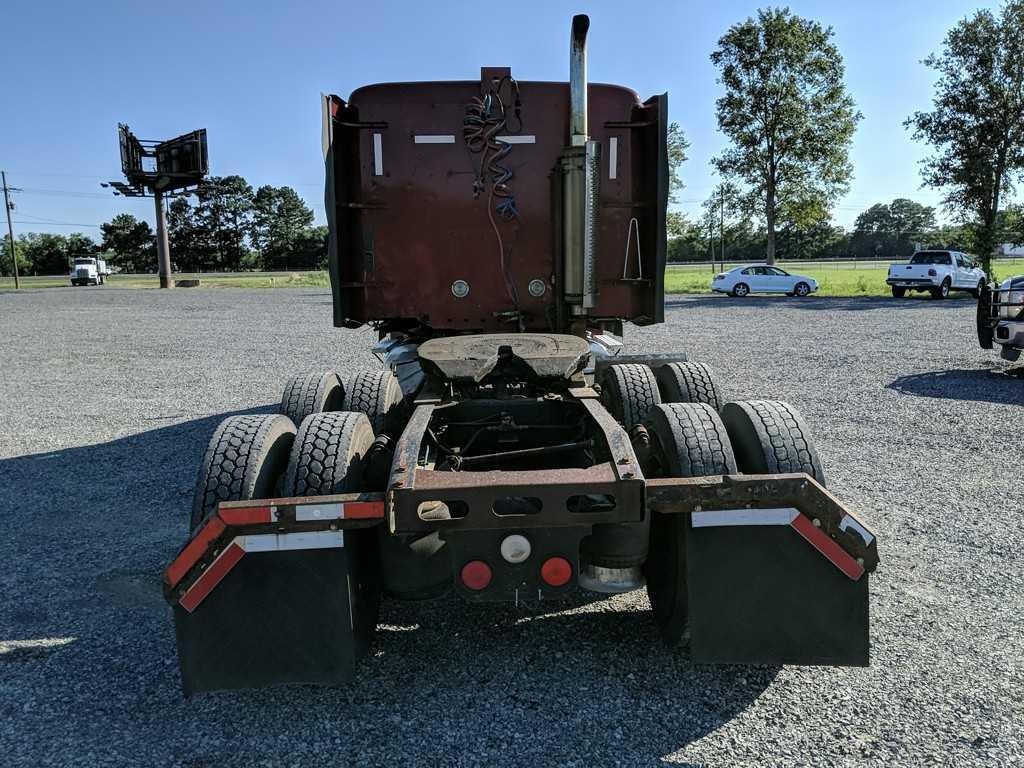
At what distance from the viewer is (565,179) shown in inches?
210

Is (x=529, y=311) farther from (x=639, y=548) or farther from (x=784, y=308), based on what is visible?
(x=784, y=308)

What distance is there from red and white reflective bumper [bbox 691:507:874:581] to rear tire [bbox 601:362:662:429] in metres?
2.00

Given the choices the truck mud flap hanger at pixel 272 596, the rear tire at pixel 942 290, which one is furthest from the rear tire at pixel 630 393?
the rear tire at pixel 942 290

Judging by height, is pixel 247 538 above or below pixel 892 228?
below

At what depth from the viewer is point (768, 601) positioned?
9.59 feet

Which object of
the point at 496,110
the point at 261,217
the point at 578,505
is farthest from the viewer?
the point at 261,217

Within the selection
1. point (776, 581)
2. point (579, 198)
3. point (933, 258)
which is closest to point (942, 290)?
point (933, 258)

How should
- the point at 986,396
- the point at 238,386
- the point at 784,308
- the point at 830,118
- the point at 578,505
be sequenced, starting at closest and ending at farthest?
the point at 578,505 < the point at 986,396 < the point at 238,386 < the point at 784,308 < the point at 830,118

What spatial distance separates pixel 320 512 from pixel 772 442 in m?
1.82

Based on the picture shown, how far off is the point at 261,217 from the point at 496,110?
94857mm

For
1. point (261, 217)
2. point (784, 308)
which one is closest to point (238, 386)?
point (784, 308)

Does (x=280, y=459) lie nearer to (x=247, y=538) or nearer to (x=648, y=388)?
(x=247, y=538)

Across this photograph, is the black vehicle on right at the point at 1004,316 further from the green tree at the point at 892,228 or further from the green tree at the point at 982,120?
the green tree at the point at 892,228

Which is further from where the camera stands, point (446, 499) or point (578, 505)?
point (578, 505)
